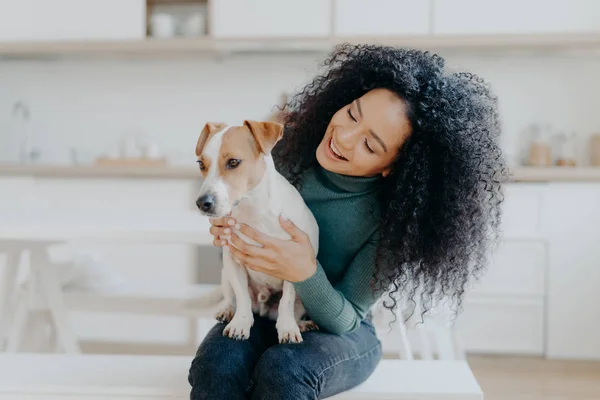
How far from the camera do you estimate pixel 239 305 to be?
4.12 feet

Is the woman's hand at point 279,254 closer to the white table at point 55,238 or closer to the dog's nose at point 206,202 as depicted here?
the dog's nose at point 206,202

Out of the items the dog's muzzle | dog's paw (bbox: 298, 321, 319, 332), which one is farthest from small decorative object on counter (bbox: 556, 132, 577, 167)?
the dog's muzzle

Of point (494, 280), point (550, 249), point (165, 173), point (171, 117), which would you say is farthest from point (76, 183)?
point (550, 249)

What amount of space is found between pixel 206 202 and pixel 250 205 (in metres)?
0.17

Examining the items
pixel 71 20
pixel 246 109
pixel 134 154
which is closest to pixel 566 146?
pixel 246 109

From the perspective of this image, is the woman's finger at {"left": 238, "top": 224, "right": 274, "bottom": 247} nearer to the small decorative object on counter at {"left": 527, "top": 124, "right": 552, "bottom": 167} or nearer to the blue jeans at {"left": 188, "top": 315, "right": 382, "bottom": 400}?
the blue jeans at {"left": 188, "top": 315, "right": 382, "bottom": 400}

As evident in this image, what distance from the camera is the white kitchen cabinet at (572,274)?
3.10 meters

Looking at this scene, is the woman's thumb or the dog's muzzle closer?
the dog's muzzle

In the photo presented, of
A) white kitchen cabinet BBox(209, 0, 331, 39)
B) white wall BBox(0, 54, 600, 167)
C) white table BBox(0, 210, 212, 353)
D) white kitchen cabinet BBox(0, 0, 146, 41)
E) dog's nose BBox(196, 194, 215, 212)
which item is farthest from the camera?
white wall BBox(0, 54, 600, 167)

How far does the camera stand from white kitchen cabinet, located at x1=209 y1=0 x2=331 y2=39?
3371 millimetres

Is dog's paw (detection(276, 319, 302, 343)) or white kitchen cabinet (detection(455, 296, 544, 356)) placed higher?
dog's paw (detection(276, 319, 302, 343))

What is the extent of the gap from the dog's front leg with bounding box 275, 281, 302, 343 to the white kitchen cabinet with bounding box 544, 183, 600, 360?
2.21 m

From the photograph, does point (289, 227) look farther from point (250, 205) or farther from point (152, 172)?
point (152, 172)

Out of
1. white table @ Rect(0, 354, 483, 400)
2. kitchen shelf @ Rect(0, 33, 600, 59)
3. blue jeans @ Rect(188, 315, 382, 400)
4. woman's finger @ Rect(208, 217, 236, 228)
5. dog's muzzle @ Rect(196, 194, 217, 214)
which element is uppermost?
kitchen shelf @ Rect(0, 33, 600, 59)
